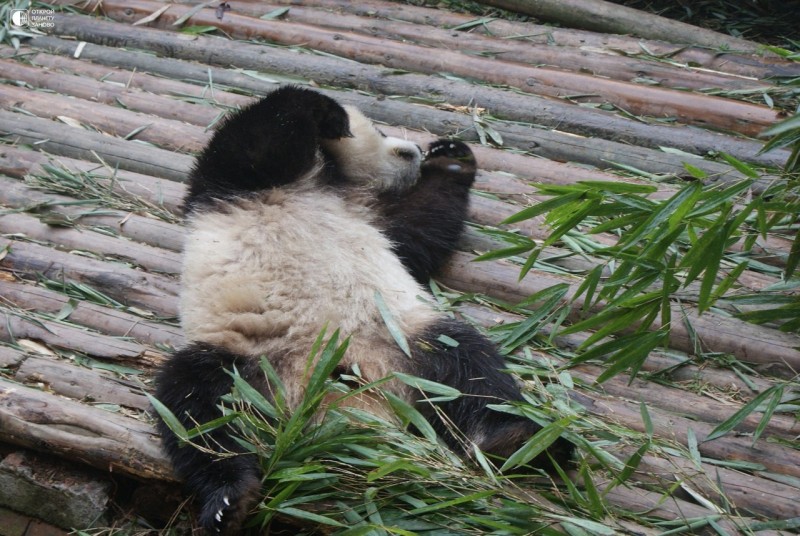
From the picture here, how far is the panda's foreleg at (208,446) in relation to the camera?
2400 mm

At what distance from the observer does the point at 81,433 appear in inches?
108

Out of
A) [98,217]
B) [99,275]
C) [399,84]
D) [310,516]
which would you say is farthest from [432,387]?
[399,84]

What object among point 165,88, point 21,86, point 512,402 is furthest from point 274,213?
point 21,86

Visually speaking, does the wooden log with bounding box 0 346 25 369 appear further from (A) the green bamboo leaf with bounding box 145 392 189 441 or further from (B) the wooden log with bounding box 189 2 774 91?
(B) the wooden log with bounding box 189 2 774 91

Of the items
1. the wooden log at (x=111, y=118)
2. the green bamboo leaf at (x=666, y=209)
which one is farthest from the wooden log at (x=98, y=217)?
the green bamboo leaf at (x=666, y=209)

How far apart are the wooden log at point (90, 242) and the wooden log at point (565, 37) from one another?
78.7 inches

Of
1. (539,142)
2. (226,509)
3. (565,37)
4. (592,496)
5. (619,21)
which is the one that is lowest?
(226,509)

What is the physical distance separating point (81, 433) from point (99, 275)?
0.90 m

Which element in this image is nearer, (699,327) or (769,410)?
(769,410)

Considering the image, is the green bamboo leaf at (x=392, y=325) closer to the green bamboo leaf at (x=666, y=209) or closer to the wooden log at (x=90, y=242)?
the green bamboo leaf at (x=666, y=209)

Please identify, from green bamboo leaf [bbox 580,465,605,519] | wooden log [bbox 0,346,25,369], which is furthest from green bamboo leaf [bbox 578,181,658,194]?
wooden log [bbox 0,346,25,369]

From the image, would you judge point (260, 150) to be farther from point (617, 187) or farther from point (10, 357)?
point (617, 187)

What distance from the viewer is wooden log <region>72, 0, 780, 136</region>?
404 cm

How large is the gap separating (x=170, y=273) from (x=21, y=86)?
1.79 meters
